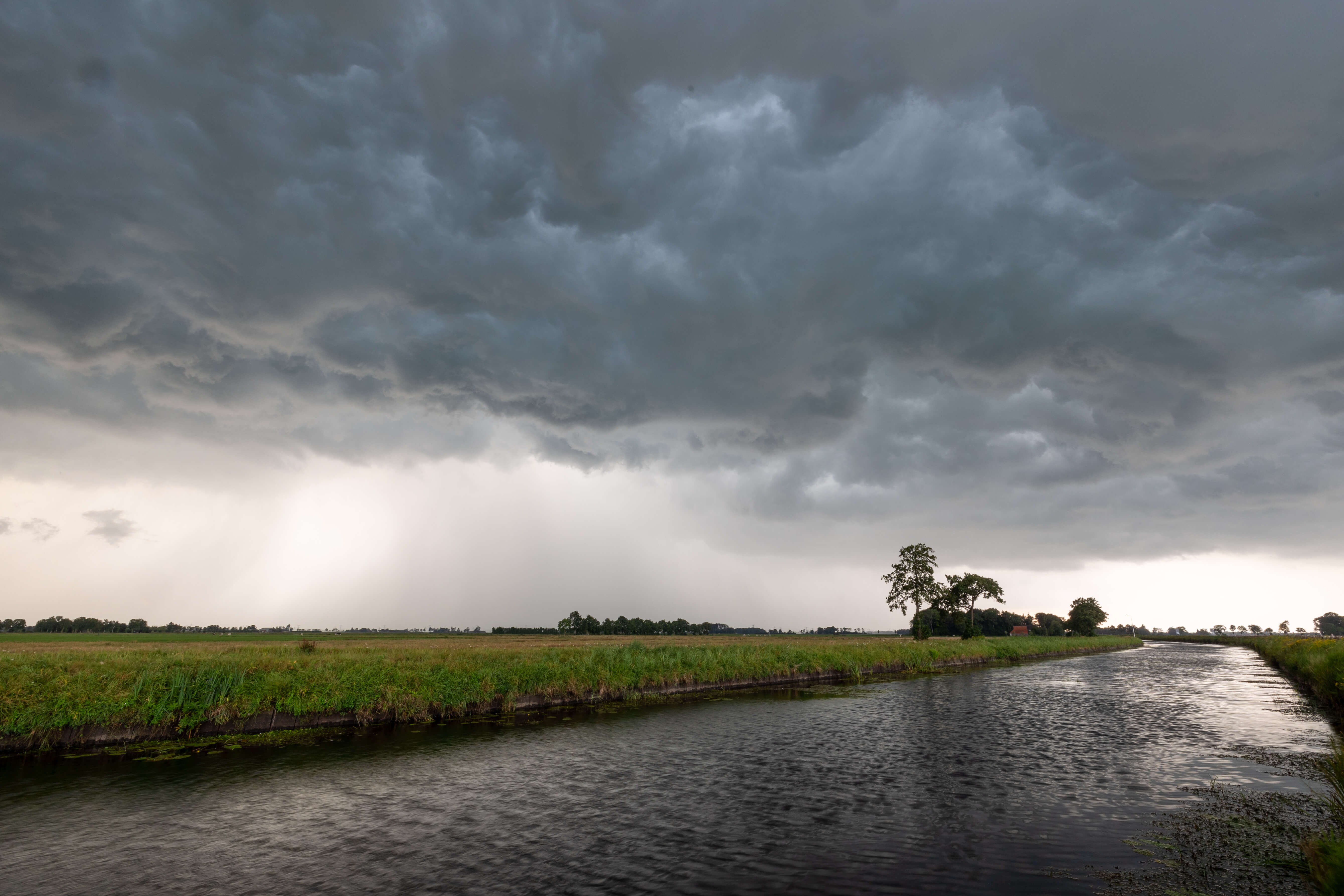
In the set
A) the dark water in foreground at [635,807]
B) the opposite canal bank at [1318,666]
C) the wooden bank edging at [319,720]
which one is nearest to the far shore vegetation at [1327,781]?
the opposite canal bank at [1318,666]

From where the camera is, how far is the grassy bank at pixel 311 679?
2562cm

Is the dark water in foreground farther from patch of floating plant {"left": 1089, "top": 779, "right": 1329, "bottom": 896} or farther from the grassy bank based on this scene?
the grassy bank

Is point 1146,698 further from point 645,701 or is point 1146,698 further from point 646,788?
point 646,788

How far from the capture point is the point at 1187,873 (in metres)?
12.3

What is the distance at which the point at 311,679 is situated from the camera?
31.3 m

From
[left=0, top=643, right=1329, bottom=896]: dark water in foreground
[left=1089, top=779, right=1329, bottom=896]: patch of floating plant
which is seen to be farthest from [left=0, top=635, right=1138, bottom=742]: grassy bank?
[left=1089, top=779, right=1329, bottom=896]: patch of floating plant

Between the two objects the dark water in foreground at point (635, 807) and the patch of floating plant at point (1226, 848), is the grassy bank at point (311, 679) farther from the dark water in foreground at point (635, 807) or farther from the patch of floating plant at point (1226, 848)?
the patch of floating plant at point (1226, 848)

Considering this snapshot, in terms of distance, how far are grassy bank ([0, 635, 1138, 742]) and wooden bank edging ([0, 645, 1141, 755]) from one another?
0.51 feet

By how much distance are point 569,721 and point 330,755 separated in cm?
1243

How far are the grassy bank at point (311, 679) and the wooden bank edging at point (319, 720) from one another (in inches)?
6.1

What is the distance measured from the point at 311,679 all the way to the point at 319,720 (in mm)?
2156

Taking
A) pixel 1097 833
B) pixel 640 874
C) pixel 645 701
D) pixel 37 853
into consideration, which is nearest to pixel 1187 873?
pixel 1097 833

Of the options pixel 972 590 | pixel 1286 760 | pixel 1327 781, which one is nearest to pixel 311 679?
pixel 1327 781

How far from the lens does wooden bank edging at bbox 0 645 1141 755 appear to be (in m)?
25.0
